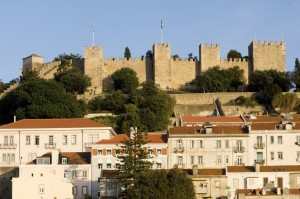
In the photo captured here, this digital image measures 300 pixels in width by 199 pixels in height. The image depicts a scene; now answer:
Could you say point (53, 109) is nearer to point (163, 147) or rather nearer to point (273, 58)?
point (163, 147)

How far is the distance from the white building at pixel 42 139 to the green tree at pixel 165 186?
15618 millimetres

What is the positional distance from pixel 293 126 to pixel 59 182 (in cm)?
1752

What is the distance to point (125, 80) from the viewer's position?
103062mm

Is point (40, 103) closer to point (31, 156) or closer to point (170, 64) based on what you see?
point (31, 156)

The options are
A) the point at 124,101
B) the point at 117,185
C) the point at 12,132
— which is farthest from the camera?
the point at 124,101

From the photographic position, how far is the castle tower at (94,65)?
10562 centimetres

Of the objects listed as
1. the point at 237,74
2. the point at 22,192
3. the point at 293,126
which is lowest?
the point at 22,192

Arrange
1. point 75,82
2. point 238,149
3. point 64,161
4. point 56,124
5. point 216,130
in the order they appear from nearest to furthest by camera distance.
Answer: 1. point 64,161
2. point 238,149
3. point 216,130
4. point 56,124
5. point 75,82

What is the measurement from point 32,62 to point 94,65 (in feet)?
33.9

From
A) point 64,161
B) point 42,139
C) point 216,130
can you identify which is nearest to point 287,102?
point 216,130

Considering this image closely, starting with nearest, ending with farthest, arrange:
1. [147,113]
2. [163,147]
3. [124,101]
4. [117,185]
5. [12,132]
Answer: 1. [117,185]
2. [163,147]
3. [12,132]
4. [147,113]
5. [124,101]

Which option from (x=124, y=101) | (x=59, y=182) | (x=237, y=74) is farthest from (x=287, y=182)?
(x=237, y=74)

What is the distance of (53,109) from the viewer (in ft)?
285

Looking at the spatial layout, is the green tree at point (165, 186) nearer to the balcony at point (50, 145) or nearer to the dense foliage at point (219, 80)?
the balcony at point (50, 145)
